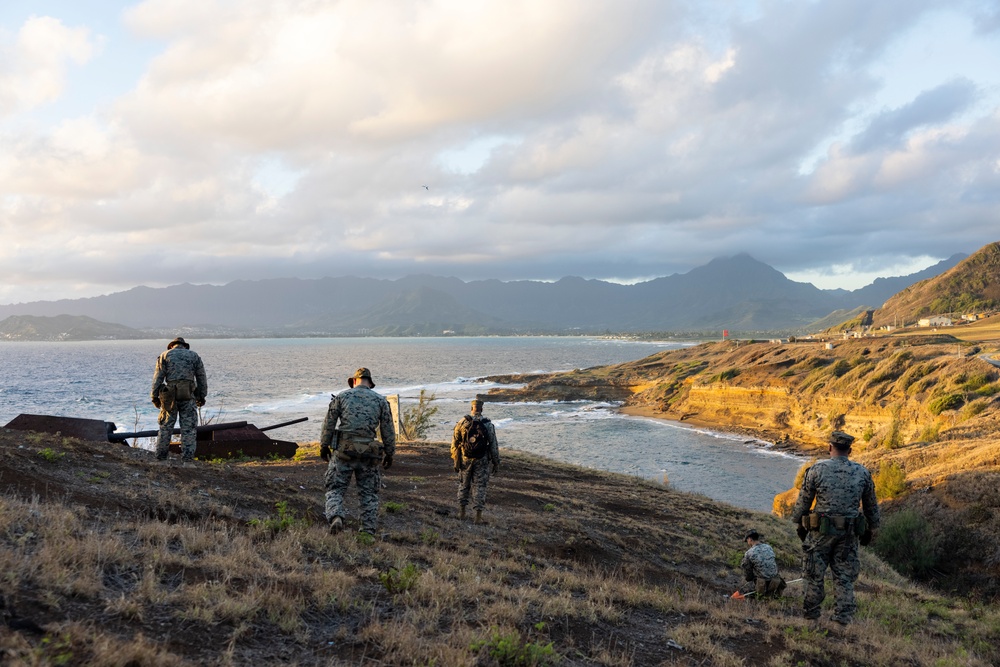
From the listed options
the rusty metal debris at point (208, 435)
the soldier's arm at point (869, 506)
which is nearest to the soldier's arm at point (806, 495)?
the soldier's arm at point (869, 506)

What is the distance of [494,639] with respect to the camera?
5.33 m

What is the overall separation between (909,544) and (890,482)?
4185 millimetres

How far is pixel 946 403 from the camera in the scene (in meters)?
36.1

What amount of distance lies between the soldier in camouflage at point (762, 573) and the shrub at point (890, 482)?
1234 centimetres

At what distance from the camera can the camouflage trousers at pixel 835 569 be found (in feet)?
26.6

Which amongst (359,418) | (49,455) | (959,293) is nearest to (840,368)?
(359,418)

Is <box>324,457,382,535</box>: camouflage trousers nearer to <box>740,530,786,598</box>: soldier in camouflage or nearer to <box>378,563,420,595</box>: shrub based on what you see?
<box>378,563,420,595</box>: shrub

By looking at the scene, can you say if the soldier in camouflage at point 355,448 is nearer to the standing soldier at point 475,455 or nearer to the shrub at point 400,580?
the shrub at point 400,580

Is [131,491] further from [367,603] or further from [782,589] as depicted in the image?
[782,589]

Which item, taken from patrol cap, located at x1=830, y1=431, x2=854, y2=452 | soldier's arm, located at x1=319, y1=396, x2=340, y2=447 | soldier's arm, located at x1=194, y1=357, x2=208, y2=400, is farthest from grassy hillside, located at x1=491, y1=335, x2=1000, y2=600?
soldier's arm, located at x1=194, y1=357, x2=208, y2=400

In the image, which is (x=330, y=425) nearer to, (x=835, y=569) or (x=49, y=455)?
(x=49, y=455)

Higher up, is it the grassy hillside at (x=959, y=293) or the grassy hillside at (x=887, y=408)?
the grassy hillside at (x=959, y=293)

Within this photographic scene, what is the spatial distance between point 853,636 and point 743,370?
57.2 m

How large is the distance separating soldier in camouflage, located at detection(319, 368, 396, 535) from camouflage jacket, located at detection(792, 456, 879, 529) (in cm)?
598
